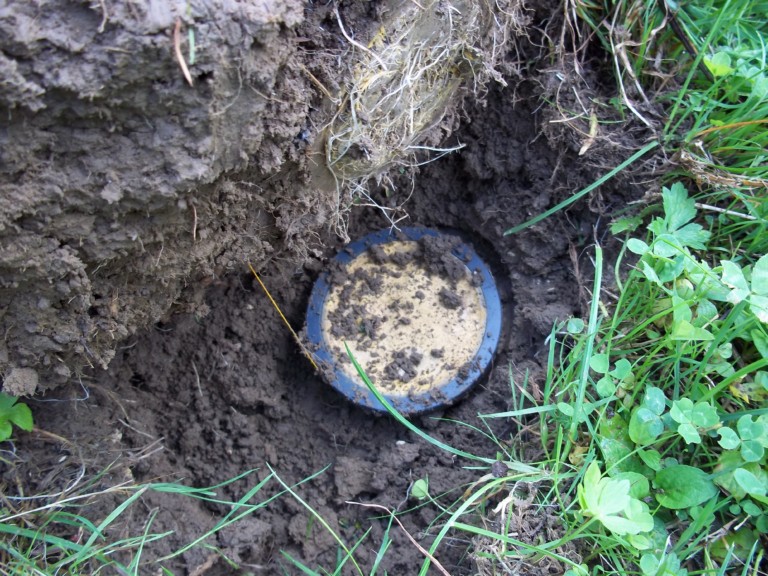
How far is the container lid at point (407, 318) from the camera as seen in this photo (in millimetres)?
1735

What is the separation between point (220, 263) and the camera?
1.36m

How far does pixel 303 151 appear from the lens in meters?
1.25

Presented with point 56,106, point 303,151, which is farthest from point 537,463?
point 56,106

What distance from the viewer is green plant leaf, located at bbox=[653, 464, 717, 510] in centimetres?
125

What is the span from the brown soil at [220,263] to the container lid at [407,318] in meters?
0.06

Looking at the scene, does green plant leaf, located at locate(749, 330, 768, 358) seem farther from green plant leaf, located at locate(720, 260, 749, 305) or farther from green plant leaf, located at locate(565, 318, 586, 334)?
green plant leaf, located at locate(565, 318, 586, 334)

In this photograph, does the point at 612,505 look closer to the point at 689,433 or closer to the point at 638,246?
the point at 689,433

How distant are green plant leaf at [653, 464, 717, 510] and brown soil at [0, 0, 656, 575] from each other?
15.1 inches

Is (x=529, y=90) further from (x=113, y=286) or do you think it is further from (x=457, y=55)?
(x=113, y=286)

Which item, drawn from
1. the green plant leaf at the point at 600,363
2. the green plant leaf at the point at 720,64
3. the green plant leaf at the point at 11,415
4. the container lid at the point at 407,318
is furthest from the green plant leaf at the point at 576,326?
the green plant leaf at the point at 11,415

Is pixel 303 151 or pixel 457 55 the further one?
pixel 457 55

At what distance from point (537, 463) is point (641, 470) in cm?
21

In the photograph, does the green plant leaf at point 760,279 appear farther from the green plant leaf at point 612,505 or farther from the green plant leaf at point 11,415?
the green plant leaf at point 11,415

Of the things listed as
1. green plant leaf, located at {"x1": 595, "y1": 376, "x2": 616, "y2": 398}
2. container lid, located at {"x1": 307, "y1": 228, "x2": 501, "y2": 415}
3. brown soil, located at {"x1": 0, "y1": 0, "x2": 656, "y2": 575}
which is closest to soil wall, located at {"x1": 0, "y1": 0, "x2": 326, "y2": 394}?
brown soil, located at {"x1": 0, "y1": 0, "x2": 656, "y2": 575}
